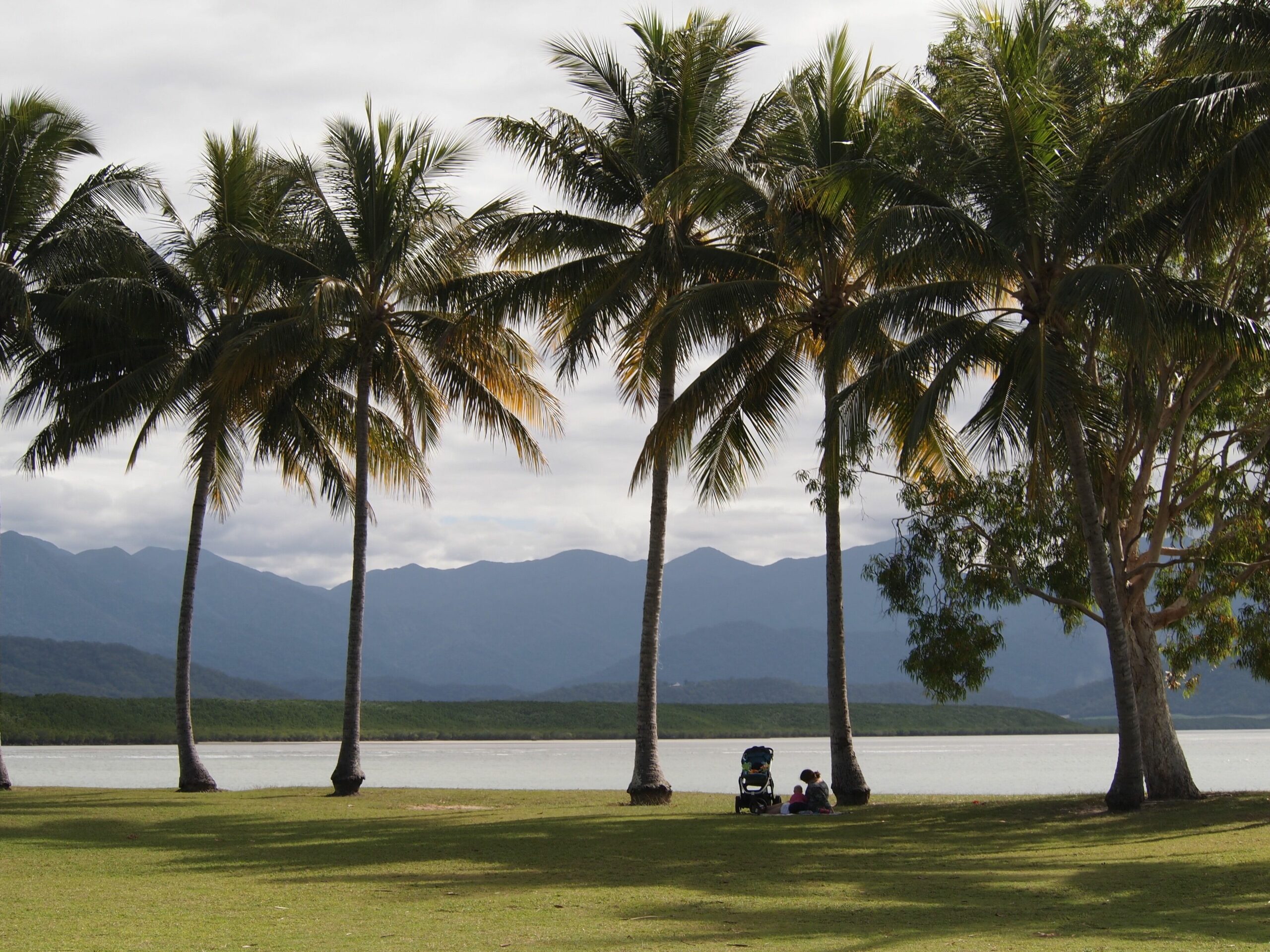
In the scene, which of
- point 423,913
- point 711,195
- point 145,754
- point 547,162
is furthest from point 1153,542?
point 145,754

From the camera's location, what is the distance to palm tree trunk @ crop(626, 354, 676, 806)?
20.6m

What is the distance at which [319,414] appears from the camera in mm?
27031

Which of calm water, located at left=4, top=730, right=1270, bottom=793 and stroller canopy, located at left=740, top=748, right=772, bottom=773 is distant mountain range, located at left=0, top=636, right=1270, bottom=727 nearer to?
calm water, located at left=4, top=730, right=1270, bottom=793

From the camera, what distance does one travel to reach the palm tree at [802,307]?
65.7 ft

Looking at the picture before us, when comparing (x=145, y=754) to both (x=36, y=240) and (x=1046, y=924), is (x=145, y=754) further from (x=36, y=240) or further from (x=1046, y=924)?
(x=1046, y=924)

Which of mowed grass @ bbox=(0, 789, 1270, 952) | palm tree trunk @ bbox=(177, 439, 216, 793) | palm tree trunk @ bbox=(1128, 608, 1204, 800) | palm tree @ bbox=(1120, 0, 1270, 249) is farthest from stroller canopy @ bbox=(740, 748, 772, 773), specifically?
palm tree trunk @ bbox=(177, 439, 216, 793)

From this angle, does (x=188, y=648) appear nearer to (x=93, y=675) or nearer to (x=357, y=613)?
(x=357, y=613)

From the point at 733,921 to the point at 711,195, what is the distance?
546 inches

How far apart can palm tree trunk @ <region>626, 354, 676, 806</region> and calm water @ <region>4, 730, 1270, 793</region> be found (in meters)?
5.22

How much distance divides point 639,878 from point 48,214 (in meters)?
20.3

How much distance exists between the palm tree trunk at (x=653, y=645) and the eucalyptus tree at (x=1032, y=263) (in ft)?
14.9

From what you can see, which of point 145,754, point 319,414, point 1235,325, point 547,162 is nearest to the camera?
point 1235,325

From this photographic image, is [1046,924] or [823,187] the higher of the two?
[823,187]

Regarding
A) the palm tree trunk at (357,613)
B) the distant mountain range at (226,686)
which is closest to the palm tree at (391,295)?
the palm tree trunk at (357,613)
